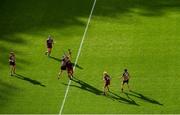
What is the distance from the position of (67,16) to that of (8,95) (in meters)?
9.64

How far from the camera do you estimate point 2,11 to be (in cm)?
4281

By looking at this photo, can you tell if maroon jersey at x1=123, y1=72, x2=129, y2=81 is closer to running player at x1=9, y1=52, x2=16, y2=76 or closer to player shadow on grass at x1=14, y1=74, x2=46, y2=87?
player shadow on grass at x1=14, y1=74, x2=46, y2=87

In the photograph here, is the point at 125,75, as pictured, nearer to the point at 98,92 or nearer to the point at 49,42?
the point at 98,92

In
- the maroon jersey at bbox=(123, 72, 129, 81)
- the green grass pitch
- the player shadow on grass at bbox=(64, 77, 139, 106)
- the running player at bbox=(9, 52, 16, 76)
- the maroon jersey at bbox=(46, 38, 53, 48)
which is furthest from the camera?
the maroon jersey at bbox=(46, 38, 53, 48)

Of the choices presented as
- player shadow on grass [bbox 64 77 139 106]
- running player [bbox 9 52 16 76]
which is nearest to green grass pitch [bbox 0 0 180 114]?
player shadow on grass [bbox 64 77 139 106]

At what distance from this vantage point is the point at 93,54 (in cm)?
3700

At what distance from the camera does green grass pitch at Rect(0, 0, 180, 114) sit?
107 ft

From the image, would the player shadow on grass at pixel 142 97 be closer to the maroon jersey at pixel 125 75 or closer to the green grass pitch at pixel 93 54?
the green grass pitch at pixel 93 54

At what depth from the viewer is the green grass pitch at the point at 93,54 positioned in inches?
1286

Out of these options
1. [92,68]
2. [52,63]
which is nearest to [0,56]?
[52,63]

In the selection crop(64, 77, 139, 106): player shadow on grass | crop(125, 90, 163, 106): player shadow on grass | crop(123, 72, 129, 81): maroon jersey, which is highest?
crop(123, 72, 129, 81): maroon jersey

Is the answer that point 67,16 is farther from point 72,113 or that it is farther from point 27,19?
point 72,113

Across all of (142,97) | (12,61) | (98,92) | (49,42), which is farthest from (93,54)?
(142,97)

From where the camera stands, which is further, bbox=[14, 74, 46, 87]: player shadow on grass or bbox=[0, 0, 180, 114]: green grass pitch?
bbox=[14, 74, 46, 87]: player shadow on grass
